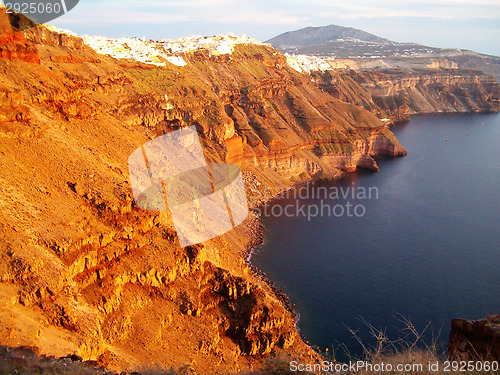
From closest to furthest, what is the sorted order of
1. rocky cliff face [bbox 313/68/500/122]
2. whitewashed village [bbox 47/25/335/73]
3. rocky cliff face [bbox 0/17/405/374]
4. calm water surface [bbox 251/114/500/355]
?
rocky cliff face [bbox 0/17/405/374], calm water surface [bbox 251/114/500/355], whitewashed village [bbox 47/25/335/73], rocky cliff face [bbox 313/68/500/122]

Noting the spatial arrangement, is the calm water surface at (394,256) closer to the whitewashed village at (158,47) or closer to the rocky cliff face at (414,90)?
the whitewashed village at (158,47)

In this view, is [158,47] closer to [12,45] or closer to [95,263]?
[12,45]

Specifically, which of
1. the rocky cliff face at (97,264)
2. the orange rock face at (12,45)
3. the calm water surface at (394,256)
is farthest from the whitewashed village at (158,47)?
the calm water surface at (394,256)

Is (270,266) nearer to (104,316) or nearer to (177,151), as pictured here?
(177,151)

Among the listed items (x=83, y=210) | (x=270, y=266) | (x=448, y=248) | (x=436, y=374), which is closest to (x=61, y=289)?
(x=83, y=210)

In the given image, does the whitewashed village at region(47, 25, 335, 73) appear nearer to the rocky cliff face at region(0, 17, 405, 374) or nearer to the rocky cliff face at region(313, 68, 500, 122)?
the rocky cliff face at region(0, 17, 405, 374)

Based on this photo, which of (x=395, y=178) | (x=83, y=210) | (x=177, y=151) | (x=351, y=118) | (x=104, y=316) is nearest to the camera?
(x=104, y=316)

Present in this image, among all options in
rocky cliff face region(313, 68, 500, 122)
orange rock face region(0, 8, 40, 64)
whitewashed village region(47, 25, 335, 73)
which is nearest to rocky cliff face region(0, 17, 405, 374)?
orange rock face region(0, 8, 40, 64)
